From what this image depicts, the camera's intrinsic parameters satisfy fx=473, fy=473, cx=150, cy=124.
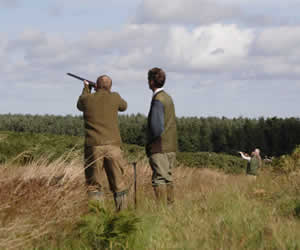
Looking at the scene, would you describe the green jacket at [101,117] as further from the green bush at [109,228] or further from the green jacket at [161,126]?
the green bush at [109,228]

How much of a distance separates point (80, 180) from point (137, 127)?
21197 millimetres

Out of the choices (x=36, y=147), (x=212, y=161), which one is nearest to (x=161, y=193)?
(x=36, y=147)

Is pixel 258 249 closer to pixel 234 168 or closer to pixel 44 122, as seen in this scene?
pixel 234 168

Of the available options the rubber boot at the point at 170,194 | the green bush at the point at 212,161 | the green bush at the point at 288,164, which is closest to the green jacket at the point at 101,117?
the rubber boot at the point at 170,194

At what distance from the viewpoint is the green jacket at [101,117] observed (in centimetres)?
616

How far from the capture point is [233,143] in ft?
85.5

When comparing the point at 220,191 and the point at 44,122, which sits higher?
the point at 44,122

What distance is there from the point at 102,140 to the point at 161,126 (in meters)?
0.84

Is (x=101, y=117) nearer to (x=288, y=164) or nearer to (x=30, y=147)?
(x=30, y=147)

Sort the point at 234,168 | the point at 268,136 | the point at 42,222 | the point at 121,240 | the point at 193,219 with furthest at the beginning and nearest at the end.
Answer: the point at 268,136 → the point at 234,168 → the point at 193,219 → the point at 42,222 → the point at 121,240

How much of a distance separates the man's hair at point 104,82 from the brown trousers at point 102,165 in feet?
2.69

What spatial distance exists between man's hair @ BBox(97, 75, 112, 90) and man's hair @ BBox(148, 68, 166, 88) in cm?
59

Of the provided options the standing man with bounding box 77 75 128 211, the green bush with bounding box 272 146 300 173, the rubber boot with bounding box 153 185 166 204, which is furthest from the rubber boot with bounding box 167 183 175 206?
the green bush with bounding box 272 146 300 173

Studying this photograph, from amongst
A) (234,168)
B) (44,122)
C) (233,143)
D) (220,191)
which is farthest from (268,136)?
(220,191)
